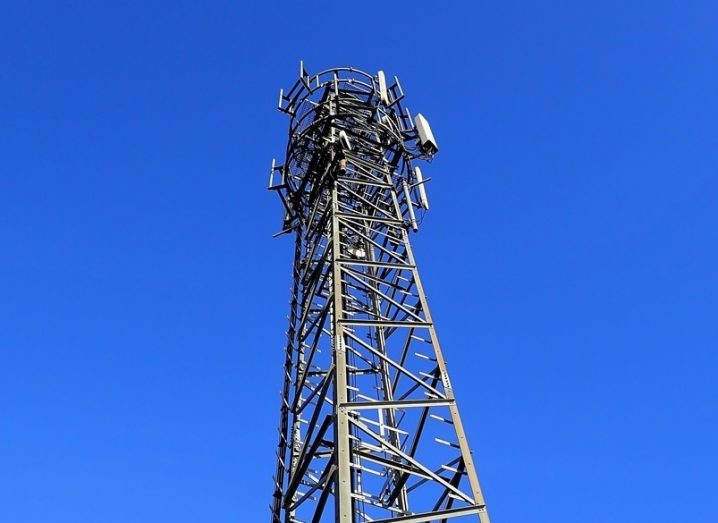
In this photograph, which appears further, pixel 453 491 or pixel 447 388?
pixel 447 388

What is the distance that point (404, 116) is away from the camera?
16906 millimetres

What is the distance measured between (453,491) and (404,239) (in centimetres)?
619

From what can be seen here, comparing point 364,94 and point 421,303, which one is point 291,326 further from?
point 364,94

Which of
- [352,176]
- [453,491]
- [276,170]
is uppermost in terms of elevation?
[276,170]

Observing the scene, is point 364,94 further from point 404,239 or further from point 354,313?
point 354,313

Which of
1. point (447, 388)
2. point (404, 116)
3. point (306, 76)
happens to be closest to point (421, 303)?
point (447, 388)

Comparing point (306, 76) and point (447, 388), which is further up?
point (306, 76)

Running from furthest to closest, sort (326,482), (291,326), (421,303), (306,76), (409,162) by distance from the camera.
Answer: (306,76) → (409,162) → (291,326) → (421,303) → (326,482)

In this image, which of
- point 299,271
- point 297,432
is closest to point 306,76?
point 299,271

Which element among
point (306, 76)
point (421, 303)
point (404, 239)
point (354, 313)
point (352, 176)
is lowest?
point (421, 303)

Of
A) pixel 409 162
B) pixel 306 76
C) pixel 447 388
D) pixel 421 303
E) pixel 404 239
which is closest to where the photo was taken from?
pixel 447 388

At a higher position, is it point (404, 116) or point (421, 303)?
point (404, 116)

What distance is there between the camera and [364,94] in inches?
674

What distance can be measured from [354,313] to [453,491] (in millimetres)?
5600
